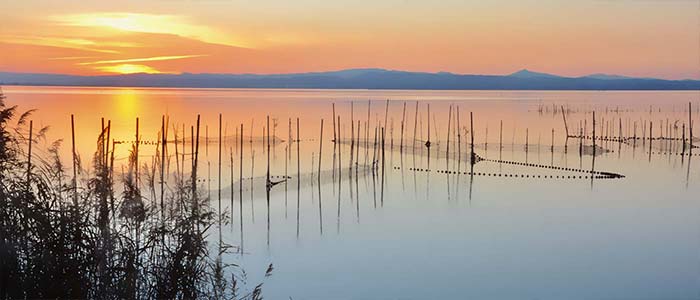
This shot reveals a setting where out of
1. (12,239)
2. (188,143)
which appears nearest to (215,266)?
(12,239)

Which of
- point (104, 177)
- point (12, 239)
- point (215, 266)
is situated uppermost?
point (104, 177)

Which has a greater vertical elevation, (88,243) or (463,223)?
(88,243)

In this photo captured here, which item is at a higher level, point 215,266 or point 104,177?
point 104,177

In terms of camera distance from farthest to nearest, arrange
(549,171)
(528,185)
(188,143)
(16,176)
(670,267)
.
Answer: (188,143) → (549,171) → (528,185) → (670,267) → (16,176)

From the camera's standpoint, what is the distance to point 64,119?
42281mm

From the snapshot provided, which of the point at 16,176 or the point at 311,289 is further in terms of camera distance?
the point at 311,289

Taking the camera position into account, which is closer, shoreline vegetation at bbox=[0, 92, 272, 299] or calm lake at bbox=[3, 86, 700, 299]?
shoreline vegetation at bbox=[0, 92, 272, 299]

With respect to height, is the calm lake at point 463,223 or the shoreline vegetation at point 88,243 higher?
the shoreline vegetation at point 88,243

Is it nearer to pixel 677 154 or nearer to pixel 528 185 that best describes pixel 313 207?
pixel 528 185

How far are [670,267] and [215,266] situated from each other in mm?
7917

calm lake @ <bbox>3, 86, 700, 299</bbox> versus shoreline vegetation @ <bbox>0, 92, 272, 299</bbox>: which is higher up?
shoreline vegetation @ <bbox>0, 92, 272, 299</bbox>

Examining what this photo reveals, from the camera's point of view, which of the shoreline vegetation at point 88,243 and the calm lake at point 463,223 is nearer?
the shoreline vegetation at point 88,243

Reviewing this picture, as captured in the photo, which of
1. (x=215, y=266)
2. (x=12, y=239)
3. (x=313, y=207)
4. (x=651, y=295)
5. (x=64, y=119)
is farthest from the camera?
(x=64, y=119)

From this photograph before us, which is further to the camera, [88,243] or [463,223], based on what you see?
[463,223]
